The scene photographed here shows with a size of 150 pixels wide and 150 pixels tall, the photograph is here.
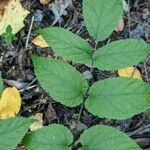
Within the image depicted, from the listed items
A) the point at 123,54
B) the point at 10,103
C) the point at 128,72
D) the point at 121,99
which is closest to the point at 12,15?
the point at 10,103

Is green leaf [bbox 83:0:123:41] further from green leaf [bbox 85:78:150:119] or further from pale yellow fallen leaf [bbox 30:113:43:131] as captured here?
pale yellow fallen leaf [bbox 30:113:43:131]

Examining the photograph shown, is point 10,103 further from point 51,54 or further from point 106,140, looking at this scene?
point 106,140

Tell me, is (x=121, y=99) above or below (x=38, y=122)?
above

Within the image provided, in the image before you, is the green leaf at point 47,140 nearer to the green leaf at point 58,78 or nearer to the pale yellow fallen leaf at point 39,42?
the green leaf at point 58,78

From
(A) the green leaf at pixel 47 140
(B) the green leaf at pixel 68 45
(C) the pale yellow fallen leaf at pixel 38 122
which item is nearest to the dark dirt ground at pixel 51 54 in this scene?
(C) the pale yellow fallen leaf at pixel 38 122

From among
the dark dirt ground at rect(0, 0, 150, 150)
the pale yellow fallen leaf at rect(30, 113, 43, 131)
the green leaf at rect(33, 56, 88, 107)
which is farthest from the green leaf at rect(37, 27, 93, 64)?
the pale yellow fallen leaf at rect(30, 113, 43, 131)

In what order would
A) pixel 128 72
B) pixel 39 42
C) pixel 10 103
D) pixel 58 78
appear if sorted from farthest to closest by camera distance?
pixel 39 42, pixel 128 72, pixel 10 103, pixel 58 78

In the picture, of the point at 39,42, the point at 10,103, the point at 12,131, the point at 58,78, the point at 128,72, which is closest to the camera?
the point at 12,131

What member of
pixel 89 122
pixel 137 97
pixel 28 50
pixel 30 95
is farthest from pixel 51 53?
pixel 137 97
